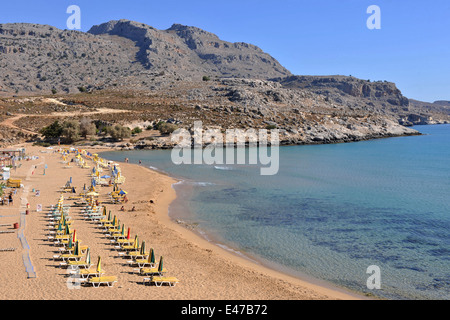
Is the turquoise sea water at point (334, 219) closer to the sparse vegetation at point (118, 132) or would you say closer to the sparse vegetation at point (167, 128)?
the sparse vegetation at point (118, 132)

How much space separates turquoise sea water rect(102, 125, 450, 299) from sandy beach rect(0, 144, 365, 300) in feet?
5.66

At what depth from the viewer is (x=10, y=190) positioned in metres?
28.8

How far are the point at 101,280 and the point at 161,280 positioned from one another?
2.21 meters

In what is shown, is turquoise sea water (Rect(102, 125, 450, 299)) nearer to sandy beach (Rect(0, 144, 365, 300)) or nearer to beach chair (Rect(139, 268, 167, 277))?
sandy beach (Rect(0, 144, 365, 300))

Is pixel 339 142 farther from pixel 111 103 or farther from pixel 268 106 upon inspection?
pixel 111 103

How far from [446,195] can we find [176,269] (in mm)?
28524

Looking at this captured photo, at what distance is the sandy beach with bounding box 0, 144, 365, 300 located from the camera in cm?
1311

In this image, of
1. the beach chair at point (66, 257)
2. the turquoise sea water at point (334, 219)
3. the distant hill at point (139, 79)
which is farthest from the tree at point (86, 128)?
the beach chair at point (66, 257)

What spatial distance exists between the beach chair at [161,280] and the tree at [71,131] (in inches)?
2327

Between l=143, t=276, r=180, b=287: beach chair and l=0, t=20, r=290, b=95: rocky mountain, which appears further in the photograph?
l=0, t=20, r=290, b=95: rocky mountain

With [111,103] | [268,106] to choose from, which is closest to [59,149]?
[111,103]

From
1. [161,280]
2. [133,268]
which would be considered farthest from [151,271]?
[133,268]

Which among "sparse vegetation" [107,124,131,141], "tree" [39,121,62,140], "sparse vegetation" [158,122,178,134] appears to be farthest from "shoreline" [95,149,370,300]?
"sparse vegetation" [158,122,178,134]
